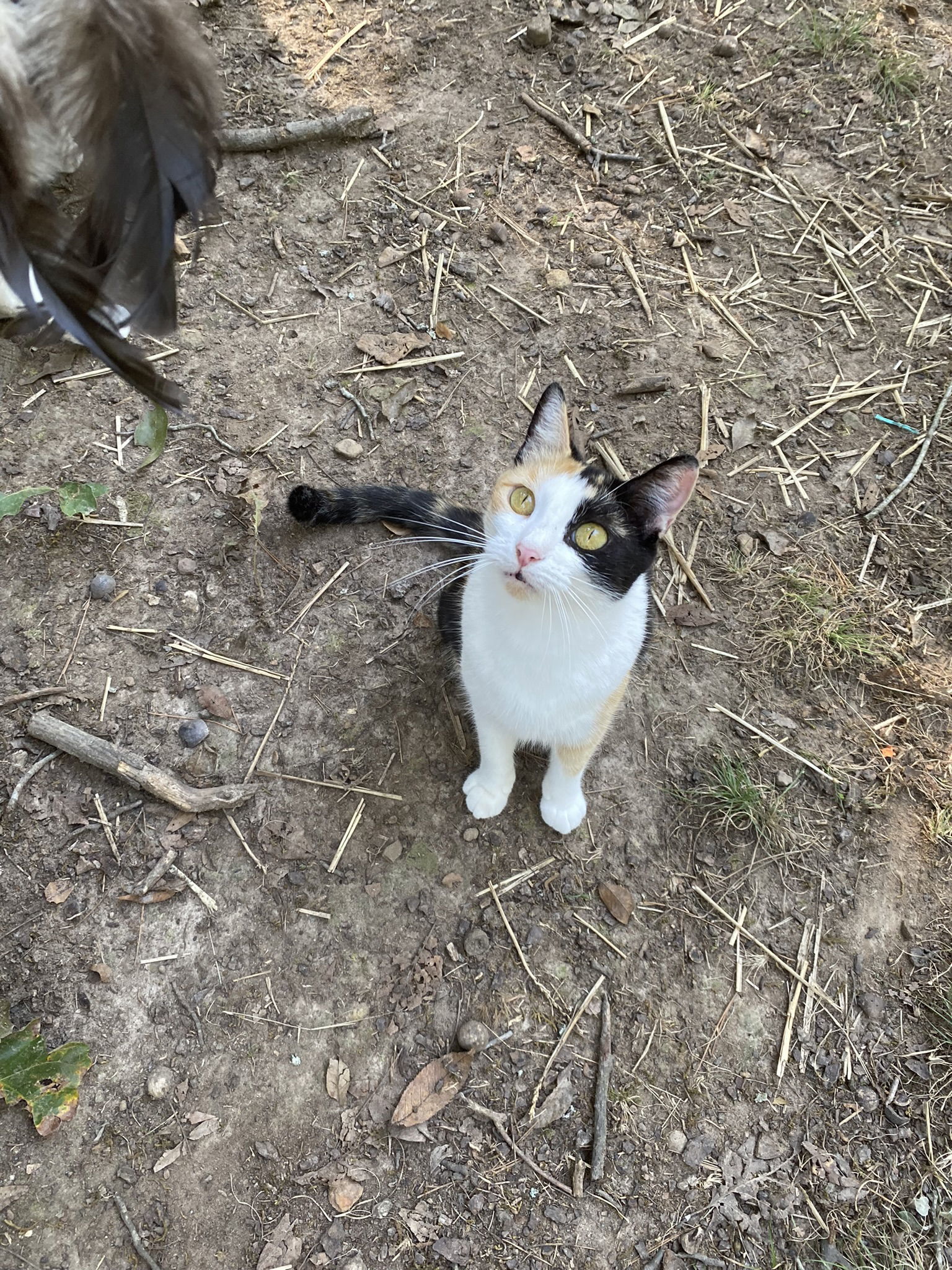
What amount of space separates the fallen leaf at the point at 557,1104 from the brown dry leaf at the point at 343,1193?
461 mm

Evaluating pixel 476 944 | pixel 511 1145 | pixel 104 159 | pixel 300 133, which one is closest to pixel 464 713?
pixel 476 944

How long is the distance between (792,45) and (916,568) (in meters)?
2.87

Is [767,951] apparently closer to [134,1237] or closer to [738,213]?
[134,1237]

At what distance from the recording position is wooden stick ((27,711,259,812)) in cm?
228

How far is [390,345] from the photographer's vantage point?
10.4ft

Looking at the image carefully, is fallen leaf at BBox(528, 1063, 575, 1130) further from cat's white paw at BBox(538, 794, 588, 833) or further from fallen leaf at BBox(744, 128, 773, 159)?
fallen leaf at BBox(744, 128, 773, 159)

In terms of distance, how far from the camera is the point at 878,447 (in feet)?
10.5

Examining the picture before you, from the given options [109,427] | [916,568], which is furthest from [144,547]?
[916,568]

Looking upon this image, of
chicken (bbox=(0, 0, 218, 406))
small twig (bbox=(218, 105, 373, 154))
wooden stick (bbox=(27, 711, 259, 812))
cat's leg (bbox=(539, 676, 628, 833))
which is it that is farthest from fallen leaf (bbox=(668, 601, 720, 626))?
small twig (bbox=(218, 105, 373, 154))

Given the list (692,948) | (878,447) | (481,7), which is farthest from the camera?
(481,7)

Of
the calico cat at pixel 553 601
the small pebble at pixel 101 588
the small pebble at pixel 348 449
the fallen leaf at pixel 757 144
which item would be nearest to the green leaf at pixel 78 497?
the small pebble at pixel 101 588

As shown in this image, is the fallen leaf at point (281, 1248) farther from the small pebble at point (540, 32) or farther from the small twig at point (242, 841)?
the small pebble at point (540, 32)

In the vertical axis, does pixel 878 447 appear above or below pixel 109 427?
below

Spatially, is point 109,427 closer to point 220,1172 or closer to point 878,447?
point 220,1172
